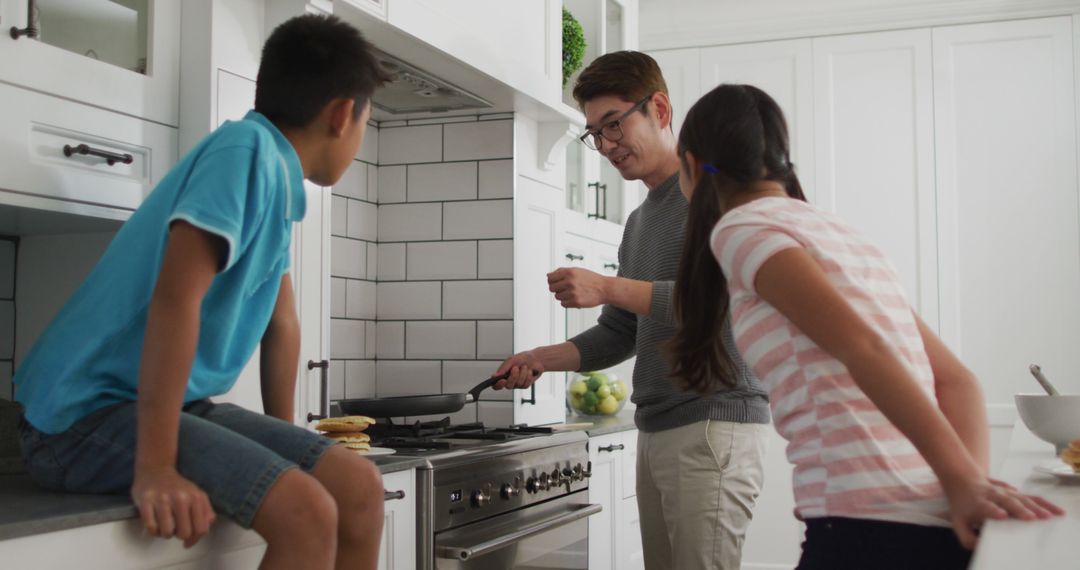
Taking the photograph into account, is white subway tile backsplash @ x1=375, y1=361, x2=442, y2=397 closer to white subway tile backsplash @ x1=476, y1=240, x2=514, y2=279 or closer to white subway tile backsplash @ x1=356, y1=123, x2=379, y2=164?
white subway tile backsplash @ x1=476, y1=240, x2=514, y2=279

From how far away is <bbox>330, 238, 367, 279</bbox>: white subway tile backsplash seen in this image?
8.88ft

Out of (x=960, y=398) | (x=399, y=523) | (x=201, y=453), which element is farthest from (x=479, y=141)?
(x=960, y=398)

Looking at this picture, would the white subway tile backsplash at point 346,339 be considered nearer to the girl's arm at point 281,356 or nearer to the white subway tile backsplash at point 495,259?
the white subway tile backsplash at point 495,259

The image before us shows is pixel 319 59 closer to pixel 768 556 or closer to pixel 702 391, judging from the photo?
pixel 702 391

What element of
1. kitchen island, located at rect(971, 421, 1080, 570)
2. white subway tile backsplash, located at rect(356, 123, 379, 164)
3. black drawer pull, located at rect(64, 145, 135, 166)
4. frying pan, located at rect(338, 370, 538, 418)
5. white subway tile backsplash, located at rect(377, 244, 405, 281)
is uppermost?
white subway tile backsplash, located at rect(356, 123, 379, 164)

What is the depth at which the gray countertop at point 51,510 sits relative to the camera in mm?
1149

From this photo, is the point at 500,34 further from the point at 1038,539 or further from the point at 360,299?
the point at 1038,539

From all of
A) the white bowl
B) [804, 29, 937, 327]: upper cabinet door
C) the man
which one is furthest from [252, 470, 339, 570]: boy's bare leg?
[804, 29, 937, 327]: upper cabinet door

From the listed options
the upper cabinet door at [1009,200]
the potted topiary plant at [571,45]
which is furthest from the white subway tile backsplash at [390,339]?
the upper cabinet door at [1009,200]

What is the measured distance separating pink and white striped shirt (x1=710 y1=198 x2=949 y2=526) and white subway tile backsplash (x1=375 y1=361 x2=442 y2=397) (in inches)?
69.1

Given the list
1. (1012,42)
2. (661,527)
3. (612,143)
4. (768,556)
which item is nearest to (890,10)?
(1012,42)

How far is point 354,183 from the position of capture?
2.80m

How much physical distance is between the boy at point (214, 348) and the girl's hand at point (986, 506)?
2.24 ft

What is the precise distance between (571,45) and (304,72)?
5.87 ft
